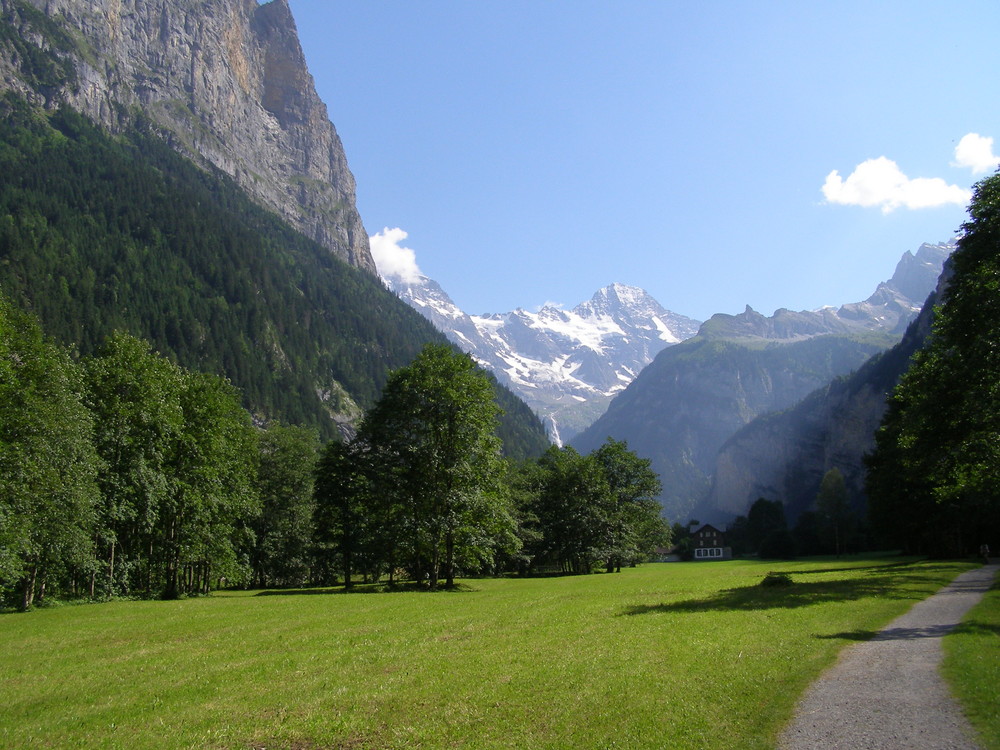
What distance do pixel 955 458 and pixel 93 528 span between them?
47086mm

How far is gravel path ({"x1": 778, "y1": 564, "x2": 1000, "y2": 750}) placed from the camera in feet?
31.3

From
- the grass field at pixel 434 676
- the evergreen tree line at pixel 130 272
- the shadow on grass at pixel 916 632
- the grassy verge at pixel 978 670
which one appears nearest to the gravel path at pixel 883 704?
the shadow on grass at pixel 916 632

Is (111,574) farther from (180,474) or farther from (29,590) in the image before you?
(180,474)

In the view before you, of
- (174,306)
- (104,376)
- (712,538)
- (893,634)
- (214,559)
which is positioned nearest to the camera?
(893,634)

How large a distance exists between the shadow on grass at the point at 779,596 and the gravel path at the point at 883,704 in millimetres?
8216

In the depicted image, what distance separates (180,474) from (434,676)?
36.1 metres

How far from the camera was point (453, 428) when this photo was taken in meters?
44.8

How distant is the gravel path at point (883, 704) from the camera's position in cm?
955

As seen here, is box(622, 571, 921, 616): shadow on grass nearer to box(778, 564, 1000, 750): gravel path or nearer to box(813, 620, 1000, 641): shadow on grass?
box(813, 620, 1000, 641): shadow on grass

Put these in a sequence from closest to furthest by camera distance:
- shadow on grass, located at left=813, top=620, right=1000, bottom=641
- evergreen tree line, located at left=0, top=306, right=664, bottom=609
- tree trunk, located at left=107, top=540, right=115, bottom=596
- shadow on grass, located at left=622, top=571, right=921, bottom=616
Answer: shadow on grass, located at left=813, top=620, right=1000, bottom=641 < shadow on grass, located at left=622, top=571, right=921, bottom=616 < evergreen tree line, located at left=0, top=306, right=664, bottom=609 < tree trunk, located at left=107, top=540, right=115, bottom=596

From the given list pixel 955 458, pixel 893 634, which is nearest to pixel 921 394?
pixel 955 458

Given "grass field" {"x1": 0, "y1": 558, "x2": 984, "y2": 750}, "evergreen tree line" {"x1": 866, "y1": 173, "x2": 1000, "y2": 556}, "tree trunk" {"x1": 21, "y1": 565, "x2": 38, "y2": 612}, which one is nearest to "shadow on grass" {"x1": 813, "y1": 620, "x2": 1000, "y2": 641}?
"grass field" {"x1": 0, "y1": 558, "x2": 984, "y2": 750}

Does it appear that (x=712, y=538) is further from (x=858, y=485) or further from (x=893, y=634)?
(x=893, y=634)

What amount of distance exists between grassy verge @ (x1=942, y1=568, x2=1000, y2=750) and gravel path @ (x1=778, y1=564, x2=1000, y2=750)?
0.21 meters
